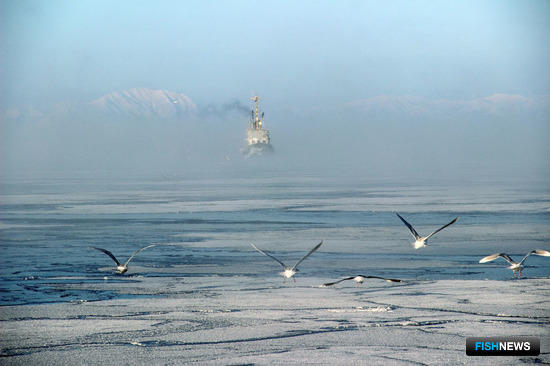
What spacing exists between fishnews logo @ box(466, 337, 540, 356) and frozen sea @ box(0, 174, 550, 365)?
0.35ft

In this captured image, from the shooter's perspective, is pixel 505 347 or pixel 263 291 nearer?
pixel 505 347

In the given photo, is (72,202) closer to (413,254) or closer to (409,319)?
(413,254)

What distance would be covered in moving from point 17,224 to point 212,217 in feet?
22.2

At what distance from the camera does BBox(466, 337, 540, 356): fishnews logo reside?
32.2ft

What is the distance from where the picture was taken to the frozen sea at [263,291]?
10414 millimetres

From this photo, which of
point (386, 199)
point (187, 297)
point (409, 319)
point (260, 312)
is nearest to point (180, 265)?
point (187, 297)

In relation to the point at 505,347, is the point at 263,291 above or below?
above

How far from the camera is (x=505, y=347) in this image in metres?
10.0

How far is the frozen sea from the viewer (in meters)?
10.4

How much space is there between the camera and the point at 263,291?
1441cm

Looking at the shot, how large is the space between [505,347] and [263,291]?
533 cm

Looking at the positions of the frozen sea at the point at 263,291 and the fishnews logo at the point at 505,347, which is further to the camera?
the frozen sea at the point at 263,291

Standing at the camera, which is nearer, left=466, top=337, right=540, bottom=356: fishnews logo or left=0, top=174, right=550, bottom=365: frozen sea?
left=466, top=337, right=540, bottom=356: fishnews logo

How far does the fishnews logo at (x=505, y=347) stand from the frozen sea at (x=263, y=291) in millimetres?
107
